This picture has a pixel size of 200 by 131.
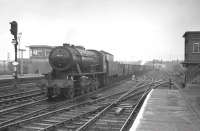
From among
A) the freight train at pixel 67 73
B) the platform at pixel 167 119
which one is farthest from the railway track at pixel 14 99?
the platform at pixel 167 119

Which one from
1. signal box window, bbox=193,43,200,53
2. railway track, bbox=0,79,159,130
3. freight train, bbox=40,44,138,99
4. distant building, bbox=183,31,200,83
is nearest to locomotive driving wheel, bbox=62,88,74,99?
freight train, bbox=40,44,138,99

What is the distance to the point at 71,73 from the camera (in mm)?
14477

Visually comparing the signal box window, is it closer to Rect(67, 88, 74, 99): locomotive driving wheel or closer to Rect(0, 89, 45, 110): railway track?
Rect(67, 88, 74, 99): locomotive driving wheel

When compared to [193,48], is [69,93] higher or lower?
lower

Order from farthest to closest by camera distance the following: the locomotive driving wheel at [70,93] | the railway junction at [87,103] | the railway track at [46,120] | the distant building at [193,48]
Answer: the distant building at [193,48] → the locomotive driving wheel at [70,93] → the railway junction at [87,103] → the railway track at [46,120]

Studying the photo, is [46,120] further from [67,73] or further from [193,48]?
[193,48]

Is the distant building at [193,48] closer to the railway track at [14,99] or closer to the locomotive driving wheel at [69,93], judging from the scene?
the locomotive driving wheel at [69,93]

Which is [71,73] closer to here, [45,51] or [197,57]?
[197,57]

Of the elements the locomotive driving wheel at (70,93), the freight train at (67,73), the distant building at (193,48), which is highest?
the distant building at (193,48)

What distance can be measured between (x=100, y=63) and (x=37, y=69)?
21864mm

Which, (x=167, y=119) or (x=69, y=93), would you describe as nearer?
(x=167, y=119)

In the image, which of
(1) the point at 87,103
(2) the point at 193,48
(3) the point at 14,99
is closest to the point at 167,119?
(1) the point at 87,103

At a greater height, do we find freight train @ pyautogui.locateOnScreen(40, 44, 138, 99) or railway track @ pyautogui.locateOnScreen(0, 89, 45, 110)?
freight train @ pyautogui.locateOnScreen(40, 44, 138, 99)

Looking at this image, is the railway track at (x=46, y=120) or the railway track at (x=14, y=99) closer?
the railway track at (x=46, y=120)
